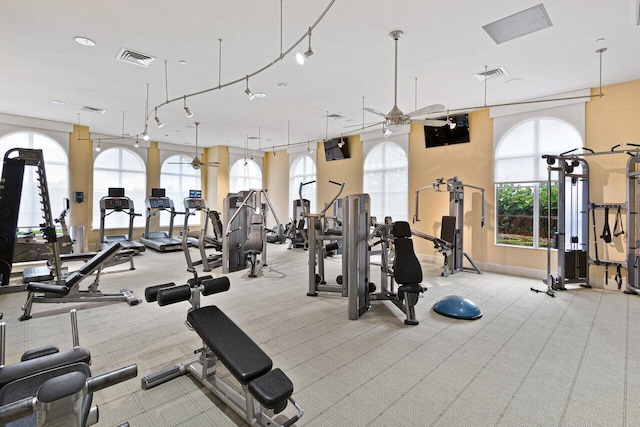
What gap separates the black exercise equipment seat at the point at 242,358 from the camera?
1533 millimetres

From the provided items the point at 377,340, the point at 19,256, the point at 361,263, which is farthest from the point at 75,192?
the point at 377,340

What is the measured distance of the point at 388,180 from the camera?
8.45 metres

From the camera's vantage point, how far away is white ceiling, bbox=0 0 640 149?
3238mm

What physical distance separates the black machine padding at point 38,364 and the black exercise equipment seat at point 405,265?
9.51 ft

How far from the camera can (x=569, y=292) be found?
4.90 metres

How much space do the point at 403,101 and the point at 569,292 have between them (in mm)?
4184

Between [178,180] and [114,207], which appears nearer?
[114,207]

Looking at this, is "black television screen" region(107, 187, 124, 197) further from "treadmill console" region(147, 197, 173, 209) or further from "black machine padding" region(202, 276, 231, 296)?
"black machine padding" region(202, 276, 231, 296)

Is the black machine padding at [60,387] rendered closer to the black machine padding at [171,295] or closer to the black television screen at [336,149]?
the black machine padding at [171,295]

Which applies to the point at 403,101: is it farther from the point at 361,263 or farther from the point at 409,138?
the point at 361,263

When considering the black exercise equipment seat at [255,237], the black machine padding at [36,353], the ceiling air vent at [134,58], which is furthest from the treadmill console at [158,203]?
the black machine padding at [36,353]

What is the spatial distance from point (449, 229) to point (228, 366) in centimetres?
538

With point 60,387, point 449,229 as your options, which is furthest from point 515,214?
point 60,387

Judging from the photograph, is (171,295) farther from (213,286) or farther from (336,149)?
(336,149)
